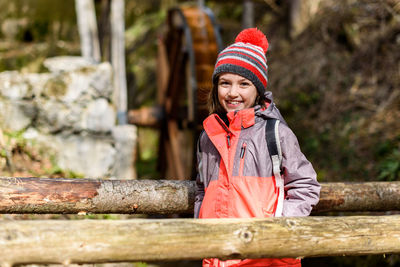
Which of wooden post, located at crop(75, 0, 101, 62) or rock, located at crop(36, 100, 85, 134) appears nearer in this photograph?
rock, located at crop(36, 100, 85, 134)

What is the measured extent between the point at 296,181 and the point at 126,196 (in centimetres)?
94

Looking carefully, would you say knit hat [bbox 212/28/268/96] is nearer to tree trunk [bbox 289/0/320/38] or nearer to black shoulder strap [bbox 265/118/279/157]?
black shoulder strap [bbox 265/118/279/157]

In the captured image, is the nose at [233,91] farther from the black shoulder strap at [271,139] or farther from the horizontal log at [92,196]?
the horizontal log at [92,196]

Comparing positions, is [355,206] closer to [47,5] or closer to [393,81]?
[393,81]

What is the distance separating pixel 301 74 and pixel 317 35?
865mm

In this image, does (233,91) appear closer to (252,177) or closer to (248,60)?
(248,60)

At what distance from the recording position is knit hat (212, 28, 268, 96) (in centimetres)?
191

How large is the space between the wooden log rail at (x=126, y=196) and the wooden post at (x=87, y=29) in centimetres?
420

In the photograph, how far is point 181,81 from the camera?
6.26 m

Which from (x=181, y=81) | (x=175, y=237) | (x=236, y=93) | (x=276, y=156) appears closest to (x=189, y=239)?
(x=175, y=237)

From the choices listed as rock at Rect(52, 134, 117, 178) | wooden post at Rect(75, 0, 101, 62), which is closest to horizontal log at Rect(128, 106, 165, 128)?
wooden post at Rect(75, 0, 101, 62)

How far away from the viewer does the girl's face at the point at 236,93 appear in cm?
192

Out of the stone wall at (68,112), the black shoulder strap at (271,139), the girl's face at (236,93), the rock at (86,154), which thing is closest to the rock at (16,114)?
the stone wall at (68,112)

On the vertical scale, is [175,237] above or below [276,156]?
below
